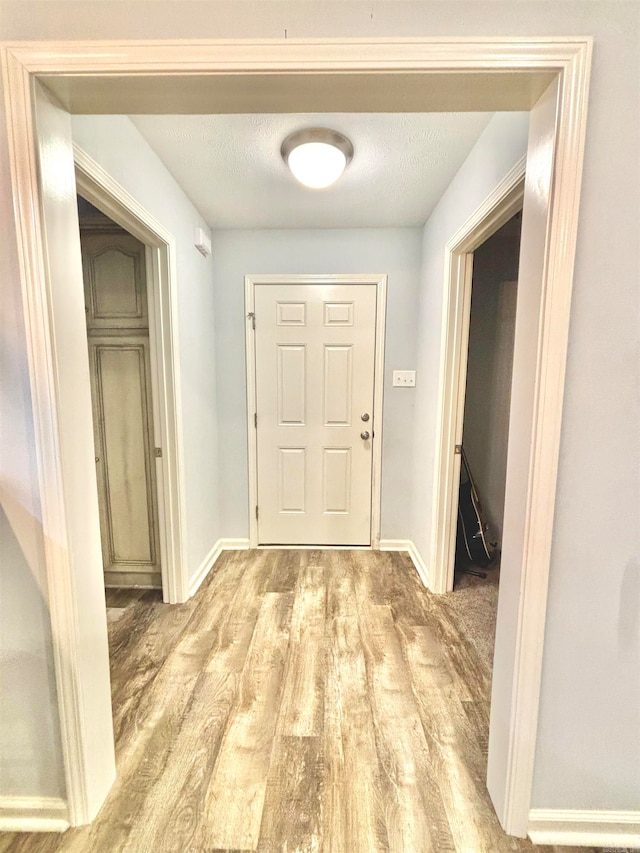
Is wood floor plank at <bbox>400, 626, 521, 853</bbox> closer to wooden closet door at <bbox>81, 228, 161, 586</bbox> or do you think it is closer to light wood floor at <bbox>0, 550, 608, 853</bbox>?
light wood floor at <bbox>0, 550, 608, 853</bbox>

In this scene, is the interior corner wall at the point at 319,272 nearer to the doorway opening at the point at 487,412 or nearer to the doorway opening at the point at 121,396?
the doorway opening at the point at 487,412

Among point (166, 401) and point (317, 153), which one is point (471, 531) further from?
point (317, 153)

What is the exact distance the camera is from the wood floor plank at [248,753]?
1.07m

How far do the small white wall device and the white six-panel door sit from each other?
0.42 m

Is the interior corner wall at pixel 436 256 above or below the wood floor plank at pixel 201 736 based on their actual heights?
above

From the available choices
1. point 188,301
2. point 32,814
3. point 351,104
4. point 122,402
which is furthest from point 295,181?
point 32,814

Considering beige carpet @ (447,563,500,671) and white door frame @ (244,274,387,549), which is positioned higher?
white door frame @ (244,274,387,549)

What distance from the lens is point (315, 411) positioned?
2738mm

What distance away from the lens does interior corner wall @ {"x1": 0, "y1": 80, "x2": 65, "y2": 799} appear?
92 centimetres

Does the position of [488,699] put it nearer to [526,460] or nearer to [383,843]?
[383,843]

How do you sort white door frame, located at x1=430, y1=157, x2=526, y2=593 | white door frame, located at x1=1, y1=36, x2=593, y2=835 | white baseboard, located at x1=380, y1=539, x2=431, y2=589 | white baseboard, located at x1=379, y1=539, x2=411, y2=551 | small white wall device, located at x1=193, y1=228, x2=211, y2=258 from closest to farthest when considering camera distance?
white door frame, located at x1=1, y1=36, x2=593, y2=835 → white door frame, located at x1=430, y1=157, x2=526, y2=593 → small white wall device, located at x1=193, y1=228, x2=211, y2=258 → white baseboard, located at x1=380, y1=539, x2=431, y2=589 → white baseboard, located at x1=379, y1=539, x2=411, y2=551

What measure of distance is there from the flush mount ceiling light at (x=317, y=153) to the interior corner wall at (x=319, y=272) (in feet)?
2.84

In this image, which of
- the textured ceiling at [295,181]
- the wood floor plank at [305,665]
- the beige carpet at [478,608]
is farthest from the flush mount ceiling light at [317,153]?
the beige carpet at [478,608]

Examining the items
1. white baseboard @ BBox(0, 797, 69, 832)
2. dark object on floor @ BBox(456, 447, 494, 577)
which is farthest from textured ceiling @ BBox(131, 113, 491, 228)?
white baseboard @ BBox(0, 797, 69, 832)
